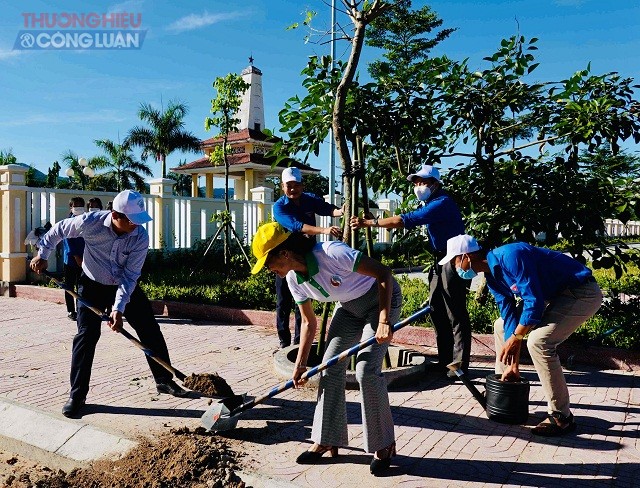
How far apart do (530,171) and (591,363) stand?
2056mm

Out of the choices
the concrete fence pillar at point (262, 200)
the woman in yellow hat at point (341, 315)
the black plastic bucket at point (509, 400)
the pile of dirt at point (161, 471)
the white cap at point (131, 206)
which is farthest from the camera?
the concrete fence pillar at point (262, 200)

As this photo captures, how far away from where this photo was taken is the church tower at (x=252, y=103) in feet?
109

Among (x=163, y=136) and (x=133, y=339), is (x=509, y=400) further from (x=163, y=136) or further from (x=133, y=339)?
(x=163, y=136)

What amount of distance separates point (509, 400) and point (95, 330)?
3.23 meters

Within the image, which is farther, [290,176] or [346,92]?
[290,176]

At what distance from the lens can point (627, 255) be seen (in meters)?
6.03

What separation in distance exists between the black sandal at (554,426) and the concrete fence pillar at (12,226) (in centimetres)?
1037

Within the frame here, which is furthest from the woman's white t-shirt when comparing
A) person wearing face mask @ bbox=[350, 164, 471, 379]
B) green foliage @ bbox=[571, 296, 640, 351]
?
green foliage @ bbox=[571, 296, 640, 351]

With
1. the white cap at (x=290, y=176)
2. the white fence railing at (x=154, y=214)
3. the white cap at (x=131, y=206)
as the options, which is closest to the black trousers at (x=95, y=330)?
the white cap at (x=131, y=206)

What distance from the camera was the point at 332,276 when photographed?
342 cm

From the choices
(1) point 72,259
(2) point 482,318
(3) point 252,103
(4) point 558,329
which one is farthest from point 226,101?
(3) point 252,103

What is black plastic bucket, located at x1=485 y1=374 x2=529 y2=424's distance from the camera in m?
4.27

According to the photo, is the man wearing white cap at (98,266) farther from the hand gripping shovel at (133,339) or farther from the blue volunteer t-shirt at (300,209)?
the blue volunteer t-shirt at (300,209)

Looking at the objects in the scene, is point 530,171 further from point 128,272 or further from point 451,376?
point 128,272
